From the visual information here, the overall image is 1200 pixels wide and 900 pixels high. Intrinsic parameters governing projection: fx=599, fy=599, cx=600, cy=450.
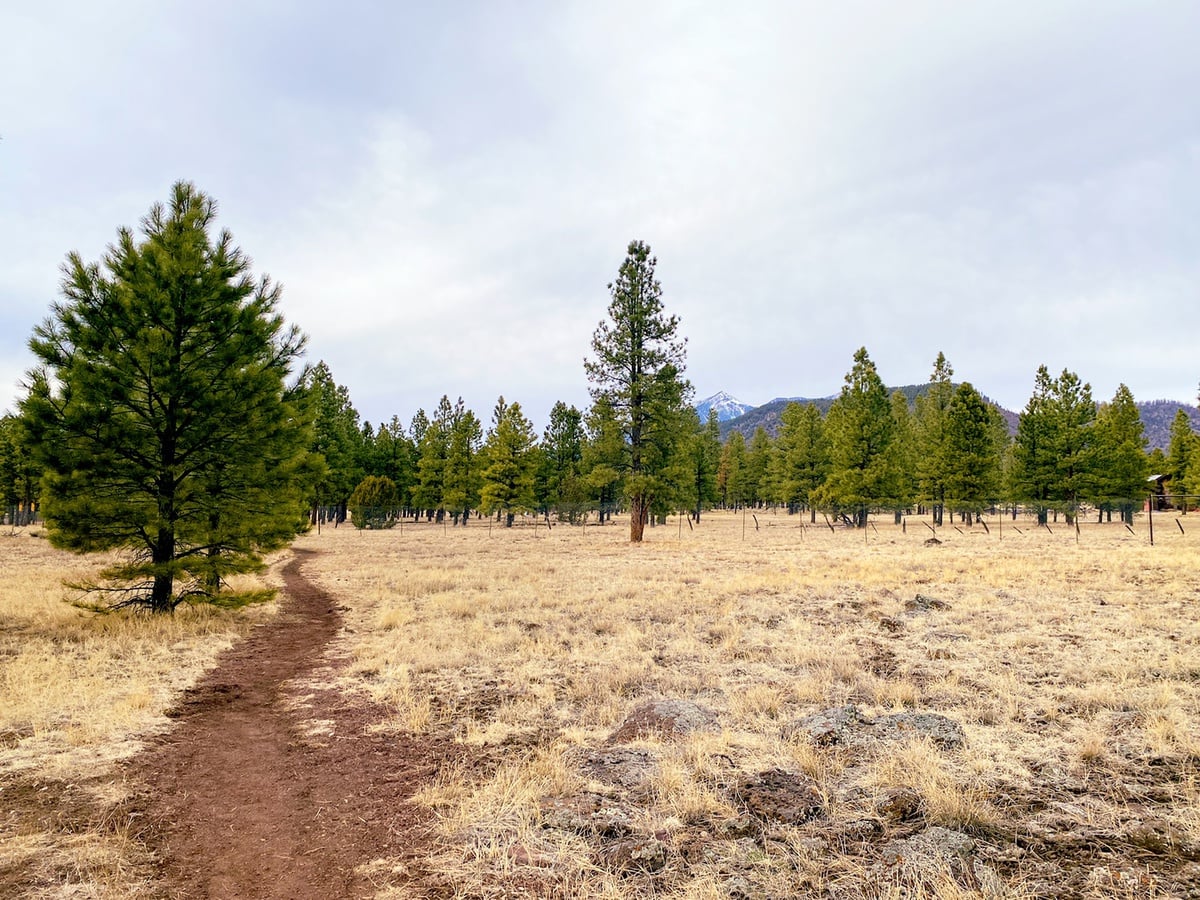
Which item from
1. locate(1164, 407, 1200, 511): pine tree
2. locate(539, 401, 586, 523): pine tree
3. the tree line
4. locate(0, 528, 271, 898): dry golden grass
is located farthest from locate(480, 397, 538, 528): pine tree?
locate(1164, 407, 1200, 511): pine tree

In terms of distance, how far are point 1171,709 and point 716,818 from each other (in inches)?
246

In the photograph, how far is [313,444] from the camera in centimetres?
4047

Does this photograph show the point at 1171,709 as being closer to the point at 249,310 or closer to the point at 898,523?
the point at 249,310

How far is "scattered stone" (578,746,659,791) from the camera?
19.7ft

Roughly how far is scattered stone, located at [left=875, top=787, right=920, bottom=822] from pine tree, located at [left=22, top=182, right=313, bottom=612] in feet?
46.2

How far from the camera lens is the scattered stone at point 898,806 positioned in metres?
5.12

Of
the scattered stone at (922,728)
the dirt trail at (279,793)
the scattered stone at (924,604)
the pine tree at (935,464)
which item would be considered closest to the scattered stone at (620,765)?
the dirt trail at (279,793)

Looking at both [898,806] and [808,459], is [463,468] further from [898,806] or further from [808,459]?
[898,806]

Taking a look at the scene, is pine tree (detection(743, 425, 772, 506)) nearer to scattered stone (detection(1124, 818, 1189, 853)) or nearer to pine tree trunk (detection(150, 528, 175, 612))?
pine tree trunk (detection(150, 528, 175, 612))

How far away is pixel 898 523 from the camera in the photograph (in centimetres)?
5722

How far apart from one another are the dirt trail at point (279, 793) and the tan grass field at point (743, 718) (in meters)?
0.32

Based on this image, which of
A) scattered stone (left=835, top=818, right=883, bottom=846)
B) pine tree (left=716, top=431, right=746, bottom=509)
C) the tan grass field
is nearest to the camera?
the tan grass field

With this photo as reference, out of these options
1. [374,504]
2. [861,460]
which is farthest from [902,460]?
[374,504]

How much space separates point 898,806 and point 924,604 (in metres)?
11.5
